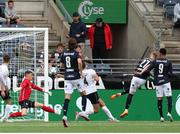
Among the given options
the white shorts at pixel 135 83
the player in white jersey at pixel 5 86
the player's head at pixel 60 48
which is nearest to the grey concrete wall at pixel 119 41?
the player's head at pixel 60 48

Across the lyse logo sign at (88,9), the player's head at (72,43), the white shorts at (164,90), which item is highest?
the lyse logo sign at (88,9)

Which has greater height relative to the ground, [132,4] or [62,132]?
[132,4]

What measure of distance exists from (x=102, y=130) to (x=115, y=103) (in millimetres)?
9271

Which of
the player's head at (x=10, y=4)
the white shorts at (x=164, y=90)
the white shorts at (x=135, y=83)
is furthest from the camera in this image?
the player's head at (x=10, y=4)

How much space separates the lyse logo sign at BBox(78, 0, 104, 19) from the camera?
37.2 m

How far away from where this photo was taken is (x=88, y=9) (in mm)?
37219

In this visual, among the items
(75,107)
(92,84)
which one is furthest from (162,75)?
(75,107)

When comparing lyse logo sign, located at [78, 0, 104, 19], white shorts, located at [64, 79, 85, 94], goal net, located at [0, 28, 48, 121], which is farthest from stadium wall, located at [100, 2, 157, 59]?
white shorts, located at [64, 79, 85, 94]

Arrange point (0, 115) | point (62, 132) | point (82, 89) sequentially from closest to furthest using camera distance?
point (62, 132), point (82, 89), point (0, 115)

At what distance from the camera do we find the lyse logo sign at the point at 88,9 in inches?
1463

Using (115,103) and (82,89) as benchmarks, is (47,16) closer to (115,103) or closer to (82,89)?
(115,103)

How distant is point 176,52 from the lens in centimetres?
3581

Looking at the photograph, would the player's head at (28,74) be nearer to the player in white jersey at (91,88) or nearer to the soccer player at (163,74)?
the player in white jersey at (91,88)

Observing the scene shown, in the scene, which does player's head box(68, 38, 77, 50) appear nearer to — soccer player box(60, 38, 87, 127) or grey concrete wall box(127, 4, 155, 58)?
soccer player box(60, 38, 87, 127)
